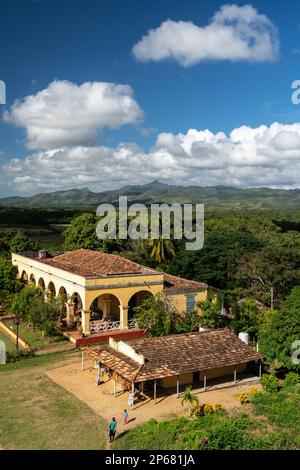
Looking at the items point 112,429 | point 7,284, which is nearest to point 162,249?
point 7,284

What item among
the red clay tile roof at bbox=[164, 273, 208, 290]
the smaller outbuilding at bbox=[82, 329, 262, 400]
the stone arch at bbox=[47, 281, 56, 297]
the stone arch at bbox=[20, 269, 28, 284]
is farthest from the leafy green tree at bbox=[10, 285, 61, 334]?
the stone arch at bbox=[20, 269, 28, 284]

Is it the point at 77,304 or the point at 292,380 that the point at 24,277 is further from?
the point at 292,380

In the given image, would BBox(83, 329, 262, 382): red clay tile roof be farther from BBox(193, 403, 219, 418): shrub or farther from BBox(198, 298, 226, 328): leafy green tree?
BBox(198, 298, 226, 328): leafy green tree

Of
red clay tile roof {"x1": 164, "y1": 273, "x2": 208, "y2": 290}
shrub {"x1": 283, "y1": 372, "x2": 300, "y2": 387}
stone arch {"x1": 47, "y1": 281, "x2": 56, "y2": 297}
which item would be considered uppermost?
red clay tile roof {"x1": 164, "y1": 273, "x2": 208, "y2": 290}

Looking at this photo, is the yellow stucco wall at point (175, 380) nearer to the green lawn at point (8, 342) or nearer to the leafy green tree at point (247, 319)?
the leafy green tree at point (247, 319)

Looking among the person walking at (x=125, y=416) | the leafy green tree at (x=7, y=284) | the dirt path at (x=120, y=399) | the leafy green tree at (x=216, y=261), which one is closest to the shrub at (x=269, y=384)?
the dirt path at (x=120, y=399)
